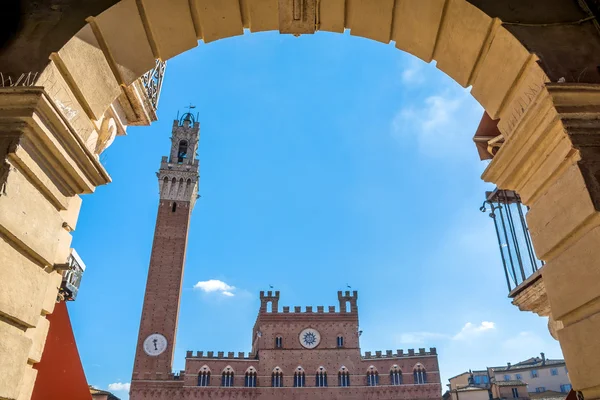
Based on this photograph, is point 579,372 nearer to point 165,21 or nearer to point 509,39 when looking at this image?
point 509,39

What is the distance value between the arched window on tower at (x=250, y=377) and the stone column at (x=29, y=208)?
3977 centimetres

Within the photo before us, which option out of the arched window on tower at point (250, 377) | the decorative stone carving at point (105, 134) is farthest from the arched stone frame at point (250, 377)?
the decorative stone carving at point (105, 134)

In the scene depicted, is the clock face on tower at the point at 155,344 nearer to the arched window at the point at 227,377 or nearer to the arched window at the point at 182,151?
the arched window at the point at 227,377

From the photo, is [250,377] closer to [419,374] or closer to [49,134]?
[419,374]

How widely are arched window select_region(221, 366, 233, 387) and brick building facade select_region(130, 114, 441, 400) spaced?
8cm

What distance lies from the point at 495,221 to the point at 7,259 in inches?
247

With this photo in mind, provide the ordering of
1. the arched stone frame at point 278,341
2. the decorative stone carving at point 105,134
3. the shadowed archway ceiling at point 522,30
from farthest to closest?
the arched stone frame at point 278,341
the decorative stone carving at point 105,134
the shadowed archway ceiling at point 522,30

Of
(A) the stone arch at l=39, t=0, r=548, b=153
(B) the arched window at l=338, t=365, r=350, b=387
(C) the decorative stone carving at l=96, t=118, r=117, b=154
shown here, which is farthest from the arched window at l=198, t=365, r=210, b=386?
(A) the stone arch at l=39, t=0, r=548, b=153

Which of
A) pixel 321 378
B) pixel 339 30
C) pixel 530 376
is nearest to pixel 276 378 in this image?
pixel 321 378

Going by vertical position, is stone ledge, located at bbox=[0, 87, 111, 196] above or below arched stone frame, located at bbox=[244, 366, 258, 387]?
below

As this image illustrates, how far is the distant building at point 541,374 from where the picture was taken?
4584 cm

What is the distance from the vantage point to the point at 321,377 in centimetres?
4000

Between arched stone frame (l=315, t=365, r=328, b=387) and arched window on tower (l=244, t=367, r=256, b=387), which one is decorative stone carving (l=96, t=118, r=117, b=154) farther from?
arched stone frame (l=315, t=365, r=328, b=387)

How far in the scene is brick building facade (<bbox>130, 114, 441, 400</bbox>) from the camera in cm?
3838
